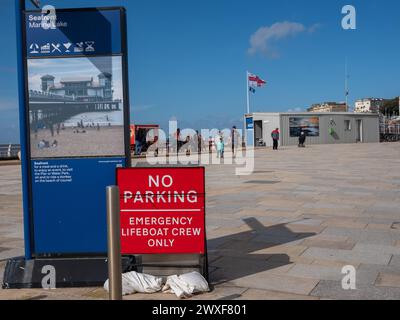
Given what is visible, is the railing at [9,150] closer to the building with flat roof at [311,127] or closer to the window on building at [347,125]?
the building with flat roof at [311,127]

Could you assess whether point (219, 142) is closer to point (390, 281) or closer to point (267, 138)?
point (267, 138)

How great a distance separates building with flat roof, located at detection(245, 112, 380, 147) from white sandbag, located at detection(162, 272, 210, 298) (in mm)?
36664

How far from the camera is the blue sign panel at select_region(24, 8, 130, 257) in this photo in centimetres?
502

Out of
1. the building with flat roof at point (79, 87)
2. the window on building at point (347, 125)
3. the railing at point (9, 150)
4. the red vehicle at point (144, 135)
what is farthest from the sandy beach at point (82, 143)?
the window on building at point (347, 125)

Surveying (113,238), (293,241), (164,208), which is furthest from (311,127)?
(113,238)

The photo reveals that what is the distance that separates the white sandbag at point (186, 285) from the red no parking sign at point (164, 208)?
0.27m

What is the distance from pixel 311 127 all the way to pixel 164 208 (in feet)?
139

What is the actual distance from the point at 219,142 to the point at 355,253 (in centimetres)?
2101

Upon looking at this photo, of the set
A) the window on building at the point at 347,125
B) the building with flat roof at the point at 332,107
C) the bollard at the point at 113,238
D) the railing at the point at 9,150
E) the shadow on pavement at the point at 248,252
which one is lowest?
the shadow on pavement at the point at 248,252

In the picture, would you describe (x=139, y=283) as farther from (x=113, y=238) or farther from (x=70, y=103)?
(x=70, y=103)

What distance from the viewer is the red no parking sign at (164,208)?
15.8 feet

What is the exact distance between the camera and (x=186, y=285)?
448 centimetres

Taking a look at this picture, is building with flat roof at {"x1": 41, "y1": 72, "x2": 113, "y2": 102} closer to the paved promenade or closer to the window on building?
the paved promenade
